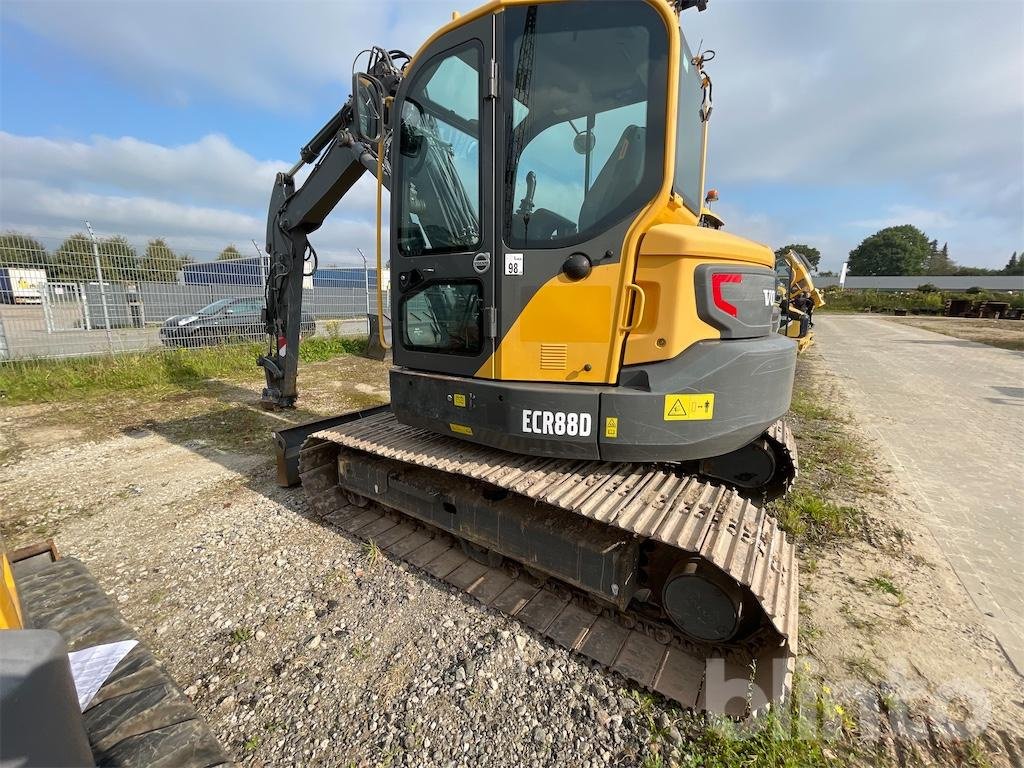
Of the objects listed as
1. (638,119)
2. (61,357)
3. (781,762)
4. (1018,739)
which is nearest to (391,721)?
(781,762)

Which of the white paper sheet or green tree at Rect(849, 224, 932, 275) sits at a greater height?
green tree at Rect(849, 224, 932, 275)

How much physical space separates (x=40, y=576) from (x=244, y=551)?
97cm

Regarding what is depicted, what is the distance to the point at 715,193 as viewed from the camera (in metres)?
3.51

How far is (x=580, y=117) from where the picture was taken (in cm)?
231

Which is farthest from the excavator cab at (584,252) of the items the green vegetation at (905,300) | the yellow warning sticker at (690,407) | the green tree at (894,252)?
the green tree at (894,252)

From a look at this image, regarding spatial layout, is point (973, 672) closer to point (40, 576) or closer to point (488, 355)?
point (488, 355)

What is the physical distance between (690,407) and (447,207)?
1717 millimetres

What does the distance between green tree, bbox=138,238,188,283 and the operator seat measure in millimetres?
8700

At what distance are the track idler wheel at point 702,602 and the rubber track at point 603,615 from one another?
15 cm

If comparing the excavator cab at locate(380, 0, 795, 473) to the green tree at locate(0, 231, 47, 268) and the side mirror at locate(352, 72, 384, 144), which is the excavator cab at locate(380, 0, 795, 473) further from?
the green tree at locate(0, 231, 47, 268)

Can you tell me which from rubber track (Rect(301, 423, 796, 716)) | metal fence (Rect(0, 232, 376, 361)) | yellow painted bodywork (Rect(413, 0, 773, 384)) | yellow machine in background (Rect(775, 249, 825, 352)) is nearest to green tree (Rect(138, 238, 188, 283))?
metal fence (Rect(0, 232, 376, 361))

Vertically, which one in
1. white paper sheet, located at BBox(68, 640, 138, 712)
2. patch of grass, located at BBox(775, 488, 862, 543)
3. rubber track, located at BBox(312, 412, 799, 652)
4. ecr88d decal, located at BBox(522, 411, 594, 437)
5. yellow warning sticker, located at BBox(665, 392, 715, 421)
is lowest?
patch of grass, located at BBox(775, 488, 862, 543)

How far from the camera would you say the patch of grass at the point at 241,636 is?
2266 millimetres

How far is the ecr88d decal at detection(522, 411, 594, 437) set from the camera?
229 centimetres
